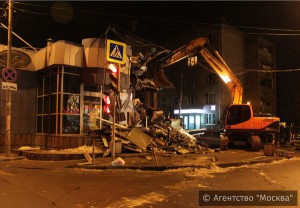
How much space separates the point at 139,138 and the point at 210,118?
2828cm

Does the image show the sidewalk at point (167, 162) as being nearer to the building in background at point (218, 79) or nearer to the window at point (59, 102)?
the window at point (59, 102)

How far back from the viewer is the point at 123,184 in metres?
10.4

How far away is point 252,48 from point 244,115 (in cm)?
2890

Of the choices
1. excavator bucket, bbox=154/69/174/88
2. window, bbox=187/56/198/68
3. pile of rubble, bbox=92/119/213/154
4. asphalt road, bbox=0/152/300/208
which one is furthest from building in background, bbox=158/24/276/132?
asphalt road, bbox=0/152/300/208

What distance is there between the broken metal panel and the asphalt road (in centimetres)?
476

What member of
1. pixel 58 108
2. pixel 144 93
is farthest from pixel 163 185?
pixel 144 93

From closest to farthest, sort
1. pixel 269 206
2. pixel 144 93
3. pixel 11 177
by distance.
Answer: pixel 269 206
pixel 11 177
pixel 144 93

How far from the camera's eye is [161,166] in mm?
13672

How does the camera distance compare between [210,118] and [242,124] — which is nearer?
[242,124]

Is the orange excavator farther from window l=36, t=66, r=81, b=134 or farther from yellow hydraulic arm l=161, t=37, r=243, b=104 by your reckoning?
window l=36, t=66, r=81, b=134

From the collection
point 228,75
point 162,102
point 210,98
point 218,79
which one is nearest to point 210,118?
point 210,98

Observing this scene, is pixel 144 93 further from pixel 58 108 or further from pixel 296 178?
pixel 296 178

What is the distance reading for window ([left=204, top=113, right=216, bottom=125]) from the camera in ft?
149

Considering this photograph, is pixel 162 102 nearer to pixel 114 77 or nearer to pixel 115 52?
pixel 114 77
